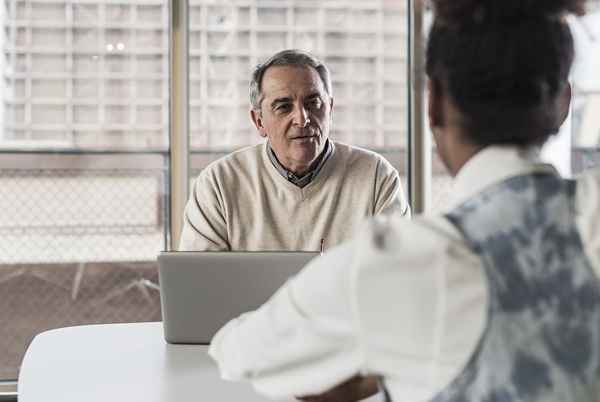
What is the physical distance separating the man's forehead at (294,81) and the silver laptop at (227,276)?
1.05m

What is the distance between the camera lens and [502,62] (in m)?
0.74

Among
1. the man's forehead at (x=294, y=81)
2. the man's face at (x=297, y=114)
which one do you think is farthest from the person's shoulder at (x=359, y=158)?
the man's forehead at (x=294, y=81)

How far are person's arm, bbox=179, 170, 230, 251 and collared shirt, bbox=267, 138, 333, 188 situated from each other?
223 mm

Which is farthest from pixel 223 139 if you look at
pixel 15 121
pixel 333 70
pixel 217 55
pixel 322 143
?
pixel 322 143

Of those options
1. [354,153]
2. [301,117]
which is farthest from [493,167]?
[354,153]

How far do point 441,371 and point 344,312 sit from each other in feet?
0.35

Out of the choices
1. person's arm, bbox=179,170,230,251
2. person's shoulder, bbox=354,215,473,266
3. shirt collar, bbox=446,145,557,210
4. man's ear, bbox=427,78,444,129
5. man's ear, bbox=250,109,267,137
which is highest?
man's ear, bbox=250,109,267,137

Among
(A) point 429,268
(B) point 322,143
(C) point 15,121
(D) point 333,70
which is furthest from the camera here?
(D) point 333,70

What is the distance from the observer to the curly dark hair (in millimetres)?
737

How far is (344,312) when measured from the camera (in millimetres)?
721

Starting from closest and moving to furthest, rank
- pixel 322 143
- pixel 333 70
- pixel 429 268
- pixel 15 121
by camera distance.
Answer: pixel 429 268, pixel 322 143, pixel 15 121, pixel 333 70

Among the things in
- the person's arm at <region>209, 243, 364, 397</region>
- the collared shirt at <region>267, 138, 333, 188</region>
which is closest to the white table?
the person's arm at <region>209, 243, 364, 397</region>

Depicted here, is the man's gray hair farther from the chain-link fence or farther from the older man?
the chain-link fence

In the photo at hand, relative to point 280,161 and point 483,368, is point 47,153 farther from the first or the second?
point 483,368
